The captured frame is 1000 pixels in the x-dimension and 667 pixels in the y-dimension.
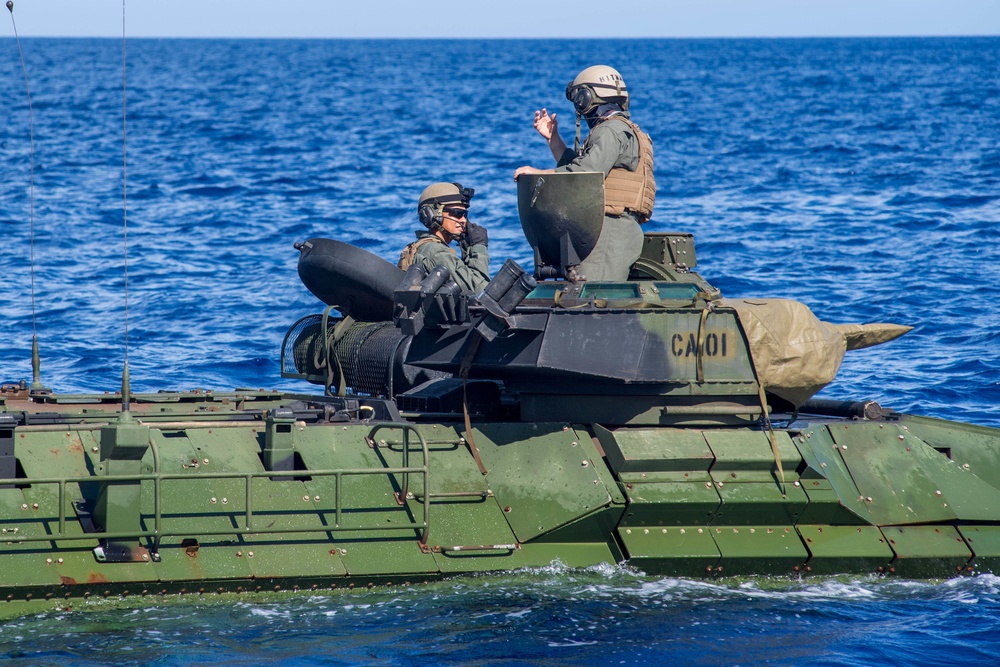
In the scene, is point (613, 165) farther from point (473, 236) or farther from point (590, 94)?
point (473, 236)

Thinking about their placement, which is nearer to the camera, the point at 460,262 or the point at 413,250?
the point at 460,262

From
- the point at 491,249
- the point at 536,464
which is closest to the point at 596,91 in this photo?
the point at 536,464

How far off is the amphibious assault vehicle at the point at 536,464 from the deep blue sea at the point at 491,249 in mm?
264

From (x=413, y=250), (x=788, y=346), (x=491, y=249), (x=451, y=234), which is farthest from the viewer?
(x=491, y=249)

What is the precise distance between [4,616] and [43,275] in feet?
54.8

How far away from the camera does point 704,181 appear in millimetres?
35406

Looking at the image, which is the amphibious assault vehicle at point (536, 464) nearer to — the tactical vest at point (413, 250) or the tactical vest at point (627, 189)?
the tactical vest at point (627, 189)

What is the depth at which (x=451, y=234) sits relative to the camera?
1372 cm

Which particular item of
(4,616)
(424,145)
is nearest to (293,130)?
(424,145)

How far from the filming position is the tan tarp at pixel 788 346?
11.6 m

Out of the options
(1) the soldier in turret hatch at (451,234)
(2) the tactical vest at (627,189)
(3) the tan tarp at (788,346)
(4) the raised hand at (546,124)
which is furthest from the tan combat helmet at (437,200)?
(3) the tan tarp at (788,346)

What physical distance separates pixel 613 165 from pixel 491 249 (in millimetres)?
14014

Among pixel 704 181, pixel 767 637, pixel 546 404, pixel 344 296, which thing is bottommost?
pixel 767 637

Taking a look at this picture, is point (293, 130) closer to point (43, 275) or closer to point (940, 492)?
point (43, 275)
